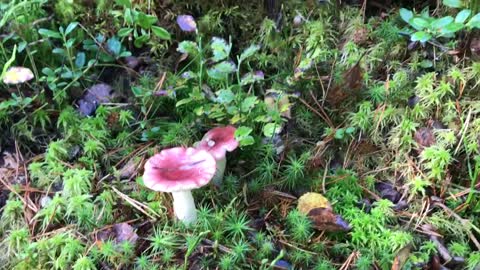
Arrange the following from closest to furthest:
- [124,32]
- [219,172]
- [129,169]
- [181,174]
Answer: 1. [181,174]
2. [219,172]
3. [129,169]
4. [124,32]

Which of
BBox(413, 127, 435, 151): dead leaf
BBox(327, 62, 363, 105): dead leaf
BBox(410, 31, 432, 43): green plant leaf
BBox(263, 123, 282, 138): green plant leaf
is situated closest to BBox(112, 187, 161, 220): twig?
BBox(263, 123, 282, 138): green plant leaf

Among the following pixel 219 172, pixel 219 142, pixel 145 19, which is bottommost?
pixel 219 172

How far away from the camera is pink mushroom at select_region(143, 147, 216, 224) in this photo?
1.71m

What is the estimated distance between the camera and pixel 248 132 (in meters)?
1.91

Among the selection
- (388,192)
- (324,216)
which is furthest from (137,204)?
(388,192)

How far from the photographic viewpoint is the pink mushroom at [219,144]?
193cm

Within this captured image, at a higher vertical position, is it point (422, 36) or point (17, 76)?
point (422, 36)

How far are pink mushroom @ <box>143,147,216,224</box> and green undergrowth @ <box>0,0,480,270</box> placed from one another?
0.26 feet

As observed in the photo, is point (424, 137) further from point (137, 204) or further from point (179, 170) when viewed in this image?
point (137, 204)

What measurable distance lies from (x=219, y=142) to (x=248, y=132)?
0.12m

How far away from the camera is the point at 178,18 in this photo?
7.72ft

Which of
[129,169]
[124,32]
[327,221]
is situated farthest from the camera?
[124,32]

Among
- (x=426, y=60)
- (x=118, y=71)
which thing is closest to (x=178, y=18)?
(x=118, y=71)

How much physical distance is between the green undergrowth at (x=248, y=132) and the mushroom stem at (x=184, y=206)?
38mm
